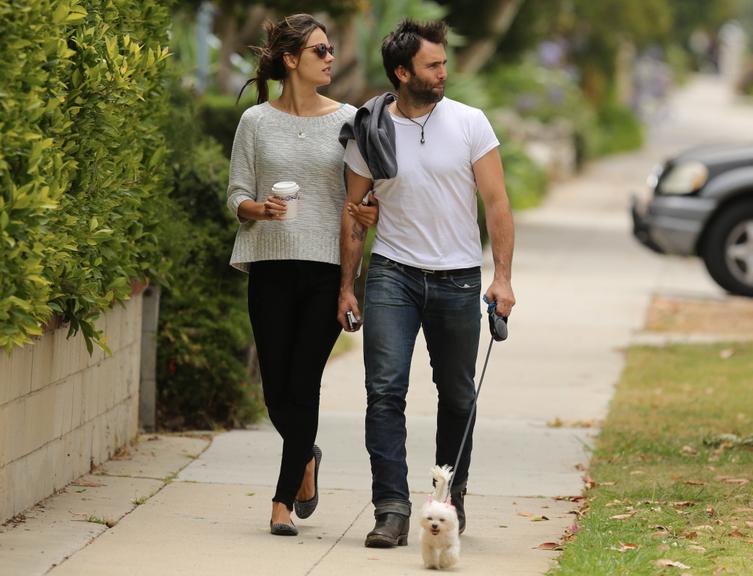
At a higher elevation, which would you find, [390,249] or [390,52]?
[390,52]

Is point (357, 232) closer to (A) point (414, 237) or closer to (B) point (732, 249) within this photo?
(A) point (414, 237)

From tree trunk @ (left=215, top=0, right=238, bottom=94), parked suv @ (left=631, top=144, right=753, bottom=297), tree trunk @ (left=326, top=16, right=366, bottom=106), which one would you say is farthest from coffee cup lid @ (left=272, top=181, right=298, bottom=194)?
tree trunk @ (left=326, top=16, right=366, bottom=106)

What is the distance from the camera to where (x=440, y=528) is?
5188 mm

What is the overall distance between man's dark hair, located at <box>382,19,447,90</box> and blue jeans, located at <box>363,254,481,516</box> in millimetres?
685

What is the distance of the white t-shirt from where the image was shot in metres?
5.52

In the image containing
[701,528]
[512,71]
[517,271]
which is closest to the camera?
[701,528]

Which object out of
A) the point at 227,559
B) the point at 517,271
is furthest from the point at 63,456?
the point at 517,271

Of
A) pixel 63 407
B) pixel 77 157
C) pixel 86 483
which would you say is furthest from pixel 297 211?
pixel 86 483

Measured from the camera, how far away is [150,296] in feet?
25.6

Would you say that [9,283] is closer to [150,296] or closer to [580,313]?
[150,296]

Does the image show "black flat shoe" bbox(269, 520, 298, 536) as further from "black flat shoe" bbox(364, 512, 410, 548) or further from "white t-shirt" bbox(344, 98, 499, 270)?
"white t-shirt" bbox(344, 98, 499, 270)

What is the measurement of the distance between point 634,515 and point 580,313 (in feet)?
A: 23.2

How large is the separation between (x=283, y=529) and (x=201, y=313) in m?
2.37

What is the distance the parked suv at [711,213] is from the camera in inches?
552
